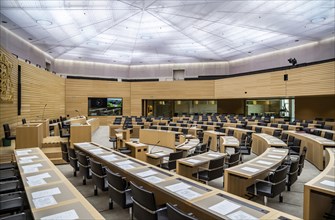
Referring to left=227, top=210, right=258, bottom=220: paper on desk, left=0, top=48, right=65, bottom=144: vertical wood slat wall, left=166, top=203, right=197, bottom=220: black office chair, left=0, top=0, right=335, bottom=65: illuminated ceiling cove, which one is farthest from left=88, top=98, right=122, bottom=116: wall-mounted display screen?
left=227, top=210, right=258, bottom=220: paper on desk

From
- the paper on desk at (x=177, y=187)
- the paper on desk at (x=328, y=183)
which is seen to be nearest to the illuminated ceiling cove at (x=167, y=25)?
the paper on desk at (x=328, y=183)

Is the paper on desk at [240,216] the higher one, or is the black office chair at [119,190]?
the paper on desk at [240,216]

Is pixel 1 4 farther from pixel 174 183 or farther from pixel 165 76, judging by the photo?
pixel 165 76

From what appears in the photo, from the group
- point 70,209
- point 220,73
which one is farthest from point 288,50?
point 70,209

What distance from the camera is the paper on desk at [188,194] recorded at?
2.68 meters

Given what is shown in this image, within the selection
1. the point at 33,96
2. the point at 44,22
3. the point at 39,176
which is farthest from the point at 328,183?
the point at 33,96

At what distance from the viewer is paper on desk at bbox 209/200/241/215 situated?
230 centimetres

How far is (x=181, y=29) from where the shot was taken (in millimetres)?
13688

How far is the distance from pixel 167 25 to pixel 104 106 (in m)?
11.2

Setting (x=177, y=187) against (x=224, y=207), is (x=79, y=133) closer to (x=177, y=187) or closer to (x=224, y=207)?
(x=177, y=187)

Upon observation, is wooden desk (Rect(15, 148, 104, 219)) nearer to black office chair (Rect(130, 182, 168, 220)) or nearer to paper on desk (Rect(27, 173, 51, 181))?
paper on desk (Rect(27, 173, 51, 181))

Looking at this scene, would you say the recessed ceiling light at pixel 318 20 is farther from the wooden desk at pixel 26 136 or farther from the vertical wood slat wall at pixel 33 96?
the vertical wood slat wall at pixel 33 96

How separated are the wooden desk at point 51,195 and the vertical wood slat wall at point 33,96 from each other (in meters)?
5.97

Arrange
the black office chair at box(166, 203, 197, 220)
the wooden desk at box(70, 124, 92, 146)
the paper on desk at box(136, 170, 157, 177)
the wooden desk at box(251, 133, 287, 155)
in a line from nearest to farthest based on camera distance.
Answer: the black office chair at box(166, 203, 197, 220) → the paper on desk at box(136, 170, 157, 177) → the wooden desk at box(251, 133, 287, 155) → the wooden desk at box(70, 124, 92, 146)
